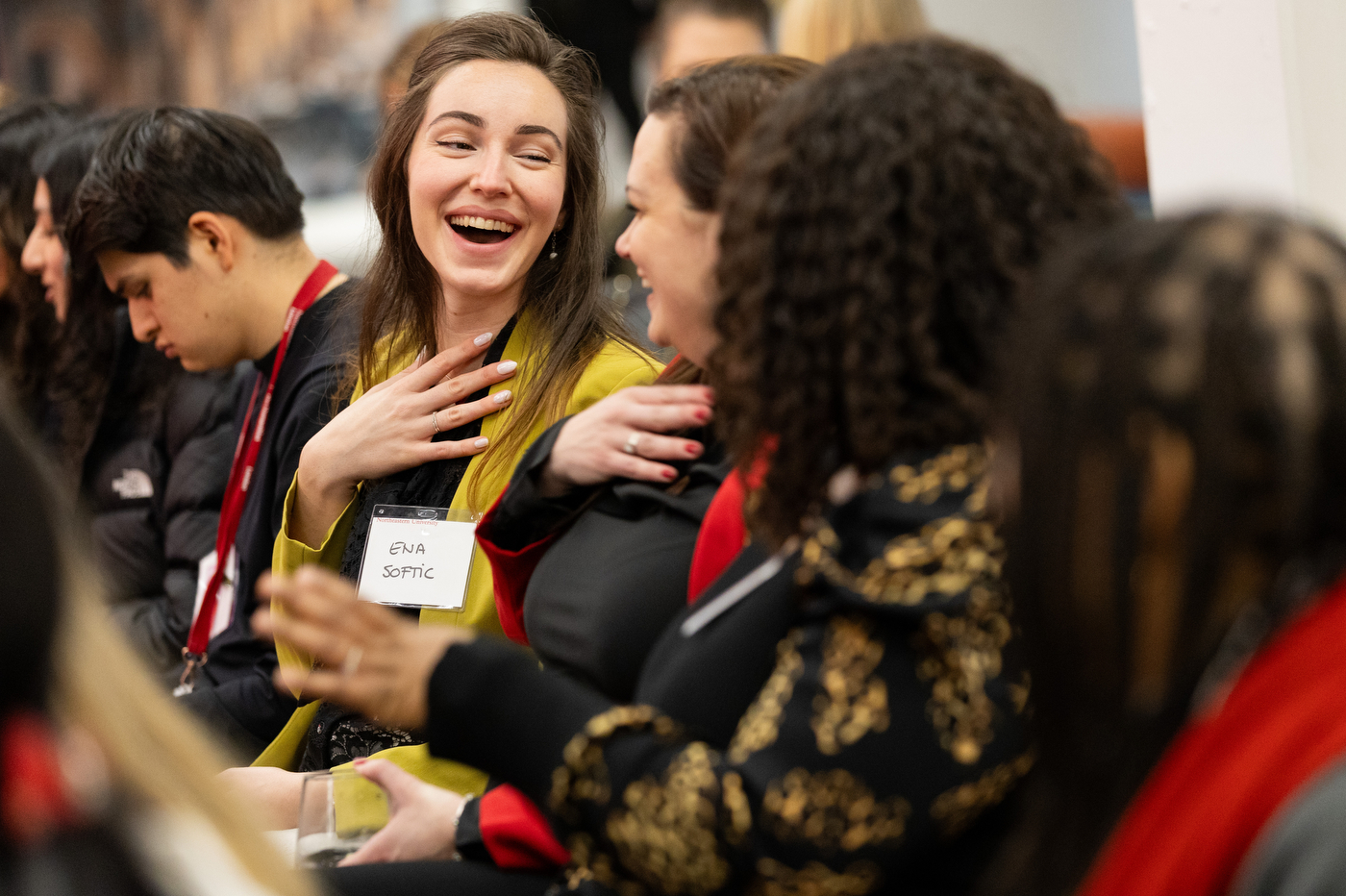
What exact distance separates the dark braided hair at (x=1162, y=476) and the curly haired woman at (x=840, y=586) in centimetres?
18

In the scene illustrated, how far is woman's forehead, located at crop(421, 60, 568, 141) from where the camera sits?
2293 mm

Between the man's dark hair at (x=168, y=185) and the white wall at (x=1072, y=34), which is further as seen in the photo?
the white wall at (x=1072, y=34)

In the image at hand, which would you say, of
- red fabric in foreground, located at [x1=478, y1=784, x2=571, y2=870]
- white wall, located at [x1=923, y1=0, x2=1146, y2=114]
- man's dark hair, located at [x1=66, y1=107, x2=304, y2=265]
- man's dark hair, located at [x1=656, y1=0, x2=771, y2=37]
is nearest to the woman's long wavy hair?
man's dark hair, located at [x1=66, y1=107, x2=304, y2=265]

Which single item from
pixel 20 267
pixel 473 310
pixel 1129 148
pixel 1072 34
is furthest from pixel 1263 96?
pixel 1072 34

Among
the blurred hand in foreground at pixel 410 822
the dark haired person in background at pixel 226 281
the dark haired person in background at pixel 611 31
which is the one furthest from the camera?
the dark haired person in background at pixel 611 31

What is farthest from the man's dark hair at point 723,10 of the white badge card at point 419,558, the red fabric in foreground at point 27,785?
the red fabric in foreground at point 27,785

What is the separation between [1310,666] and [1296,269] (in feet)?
0.79

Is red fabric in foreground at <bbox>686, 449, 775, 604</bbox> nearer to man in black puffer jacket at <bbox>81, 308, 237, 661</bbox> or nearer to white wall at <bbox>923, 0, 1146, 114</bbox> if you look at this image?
man in black puffer jacket at <bbox>81, 308, 237, 661</bbox>

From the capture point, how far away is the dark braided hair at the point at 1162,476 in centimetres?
80

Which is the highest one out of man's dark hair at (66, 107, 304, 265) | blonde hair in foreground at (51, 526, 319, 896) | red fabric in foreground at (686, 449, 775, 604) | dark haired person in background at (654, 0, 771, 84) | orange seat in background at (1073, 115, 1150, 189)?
dark haired person in background at (654, 0, 771, 84)

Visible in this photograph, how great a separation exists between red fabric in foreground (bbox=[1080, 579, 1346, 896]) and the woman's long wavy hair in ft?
4.81

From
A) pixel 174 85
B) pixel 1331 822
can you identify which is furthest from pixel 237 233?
pixel 174 85

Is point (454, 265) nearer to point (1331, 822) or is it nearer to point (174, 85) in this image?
point (1331, 822)

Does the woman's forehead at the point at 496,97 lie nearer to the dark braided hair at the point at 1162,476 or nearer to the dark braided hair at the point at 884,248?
the dark braided hair at the point at 884,248
